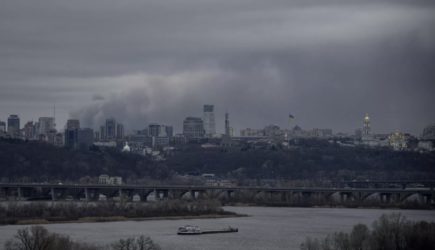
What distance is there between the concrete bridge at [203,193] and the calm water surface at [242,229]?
1099cm

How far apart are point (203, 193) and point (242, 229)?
1128 inches

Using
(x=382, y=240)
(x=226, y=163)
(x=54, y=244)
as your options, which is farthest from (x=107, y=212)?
(x=226, y=163)

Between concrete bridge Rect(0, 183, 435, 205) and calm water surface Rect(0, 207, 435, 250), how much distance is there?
10989 millimetres

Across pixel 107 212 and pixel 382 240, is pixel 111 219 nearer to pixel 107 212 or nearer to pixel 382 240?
pixel 107 212

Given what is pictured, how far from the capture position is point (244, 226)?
2085 inches

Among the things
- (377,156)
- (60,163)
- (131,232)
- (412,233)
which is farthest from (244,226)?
(377,156)

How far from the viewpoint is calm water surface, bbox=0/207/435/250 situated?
43.2 m

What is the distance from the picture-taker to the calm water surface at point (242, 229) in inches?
1700

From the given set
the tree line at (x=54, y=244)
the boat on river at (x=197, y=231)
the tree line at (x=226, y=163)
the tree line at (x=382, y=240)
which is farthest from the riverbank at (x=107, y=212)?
the tree line at (x=226, y=163)

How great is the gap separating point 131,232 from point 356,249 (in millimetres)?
13742

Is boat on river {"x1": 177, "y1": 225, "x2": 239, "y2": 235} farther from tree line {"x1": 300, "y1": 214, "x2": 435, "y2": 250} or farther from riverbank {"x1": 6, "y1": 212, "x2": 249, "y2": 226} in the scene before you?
tree line {"x1": 300, "y1": 214, "x2": 435, "y2": 250}

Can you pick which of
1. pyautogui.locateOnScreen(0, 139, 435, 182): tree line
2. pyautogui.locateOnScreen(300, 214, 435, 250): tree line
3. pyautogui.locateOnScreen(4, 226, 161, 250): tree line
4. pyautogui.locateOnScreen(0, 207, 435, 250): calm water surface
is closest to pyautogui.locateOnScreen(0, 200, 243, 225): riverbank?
pyautogui.locateOnScreen(0, 207, 435, 250): calm water surface

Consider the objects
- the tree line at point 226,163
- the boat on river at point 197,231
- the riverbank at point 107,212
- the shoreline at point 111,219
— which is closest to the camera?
the boat on river at point 197,231

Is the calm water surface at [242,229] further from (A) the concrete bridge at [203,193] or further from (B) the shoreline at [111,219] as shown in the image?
(A) the concrete bridge at [203,193]
